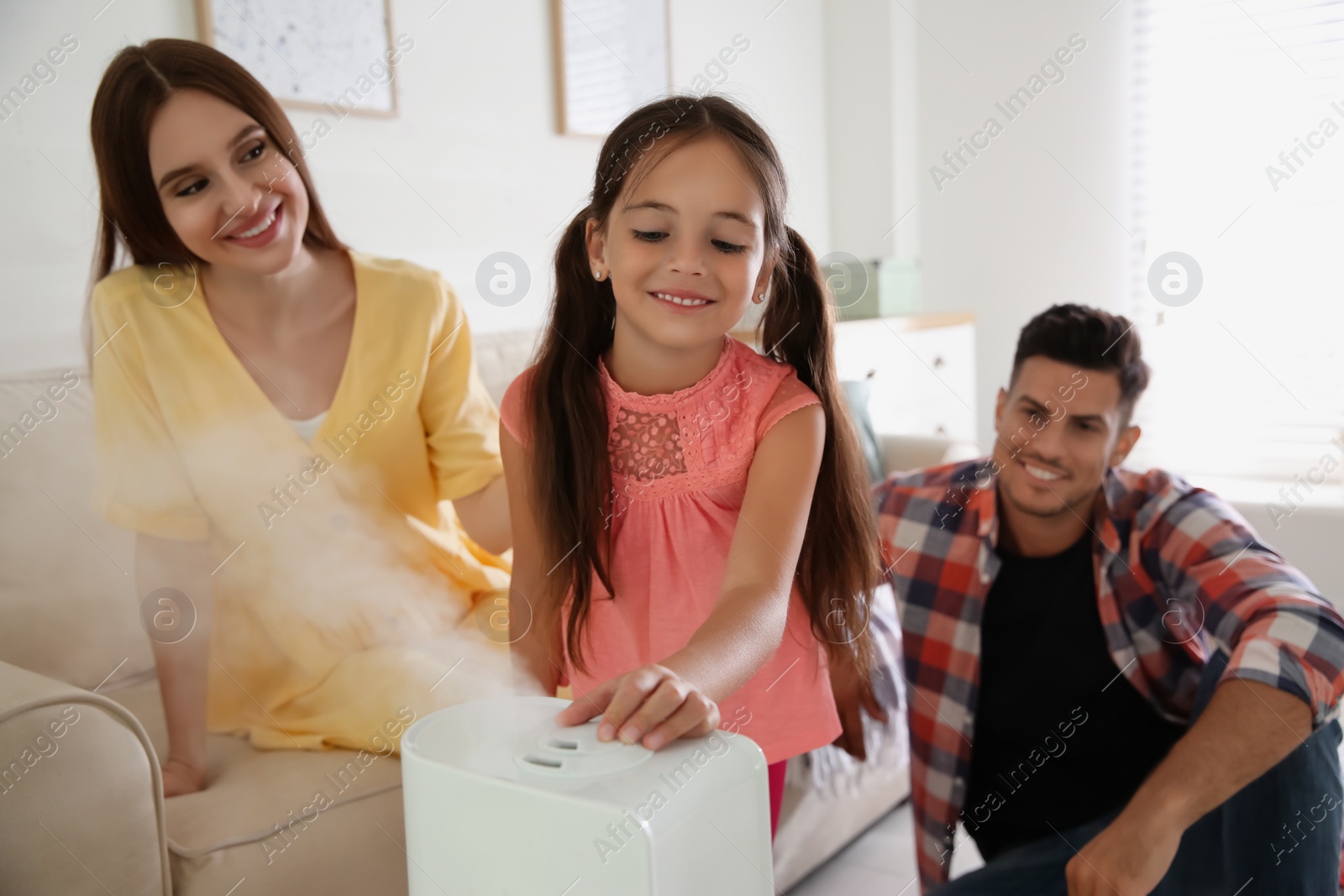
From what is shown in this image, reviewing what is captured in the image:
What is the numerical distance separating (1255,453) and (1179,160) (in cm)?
97

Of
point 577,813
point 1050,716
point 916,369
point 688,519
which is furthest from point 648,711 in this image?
point 916,369

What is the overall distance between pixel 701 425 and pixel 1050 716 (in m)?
0.70

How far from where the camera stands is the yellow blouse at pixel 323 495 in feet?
4.22

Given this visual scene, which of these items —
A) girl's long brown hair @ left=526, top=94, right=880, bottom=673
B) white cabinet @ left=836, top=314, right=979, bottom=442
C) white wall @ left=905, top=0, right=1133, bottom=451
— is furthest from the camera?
white wall @ left=905, top=0, right=1133, bottom=451

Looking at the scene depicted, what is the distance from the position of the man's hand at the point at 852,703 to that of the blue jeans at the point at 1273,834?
1.34ft

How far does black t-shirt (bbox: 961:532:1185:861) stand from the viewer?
53.5 inches

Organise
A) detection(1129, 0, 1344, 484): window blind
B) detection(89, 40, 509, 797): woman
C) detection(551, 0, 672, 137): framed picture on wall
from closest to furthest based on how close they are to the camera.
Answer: detection(89, 40, 509, 797): woman < detection(551, 0, 672, 137): framed picture on wall < detection(1129, 0, 1344, 484): window blind

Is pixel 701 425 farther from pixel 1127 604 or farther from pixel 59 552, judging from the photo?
pixel 59 552

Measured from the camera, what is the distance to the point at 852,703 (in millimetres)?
1414

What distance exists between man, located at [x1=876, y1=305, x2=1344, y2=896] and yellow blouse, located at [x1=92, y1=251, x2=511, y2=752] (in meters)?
0.63

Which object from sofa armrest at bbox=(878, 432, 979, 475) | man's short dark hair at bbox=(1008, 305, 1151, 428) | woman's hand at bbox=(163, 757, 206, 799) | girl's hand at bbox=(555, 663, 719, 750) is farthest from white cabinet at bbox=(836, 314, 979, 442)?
girl's hand at bbox=(555, 663, 719, 750)

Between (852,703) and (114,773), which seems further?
(852,703)

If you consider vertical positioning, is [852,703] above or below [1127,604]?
below

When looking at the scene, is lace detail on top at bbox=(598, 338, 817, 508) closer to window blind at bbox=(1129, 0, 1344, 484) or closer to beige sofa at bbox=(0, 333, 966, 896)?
beige sofa at bbox=(0, 333, 966, 896)
